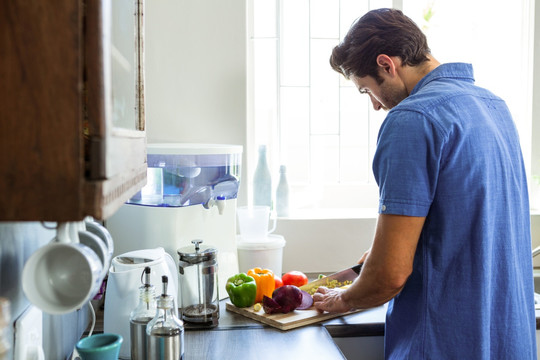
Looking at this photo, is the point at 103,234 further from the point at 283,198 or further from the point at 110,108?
the point at 283,198

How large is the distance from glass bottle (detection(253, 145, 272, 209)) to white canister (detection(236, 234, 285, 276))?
200mm

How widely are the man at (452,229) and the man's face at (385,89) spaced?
8 cm

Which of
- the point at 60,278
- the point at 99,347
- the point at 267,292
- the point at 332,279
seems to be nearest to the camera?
the point at 60,278

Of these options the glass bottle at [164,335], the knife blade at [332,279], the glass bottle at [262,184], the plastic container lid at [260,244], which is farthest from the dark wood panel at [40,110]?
the glass bottle at [262,184]

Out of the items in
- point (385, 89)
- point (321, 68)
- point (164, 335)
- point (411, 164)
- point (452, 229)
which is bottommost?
point (164, 335)

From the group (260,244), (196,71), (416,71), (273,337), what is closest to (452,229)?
(416,71)

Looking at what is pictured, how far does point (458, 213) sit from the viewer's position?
3.93 ft

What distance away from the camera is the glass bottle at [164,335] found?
120 cm

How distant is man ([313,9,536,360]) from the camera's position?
117 cm

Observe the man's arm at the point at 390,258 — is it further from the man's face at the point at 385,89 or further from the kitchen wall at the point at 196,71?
the kitchen wall at the point at 196,71

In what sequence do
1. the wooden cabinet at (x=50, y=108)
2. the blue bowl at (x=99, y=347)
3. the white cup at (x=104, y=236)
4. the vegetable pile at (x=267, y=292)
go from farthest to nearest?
the vegetable pile at (x=267, y=292) < the blue bowl at (x=99, y=347) < the white cup at (x=104, y=236) < the wooden cabinet at (x=50, y=108)

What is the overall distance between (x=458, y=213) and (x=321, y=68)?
1476 mm

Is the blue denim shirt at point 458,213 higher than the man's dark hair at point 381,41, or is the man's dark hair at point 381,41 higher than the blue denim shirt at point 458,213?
the man's dark hair at point 381,41

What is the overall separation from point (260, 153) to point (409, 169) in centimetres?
107
